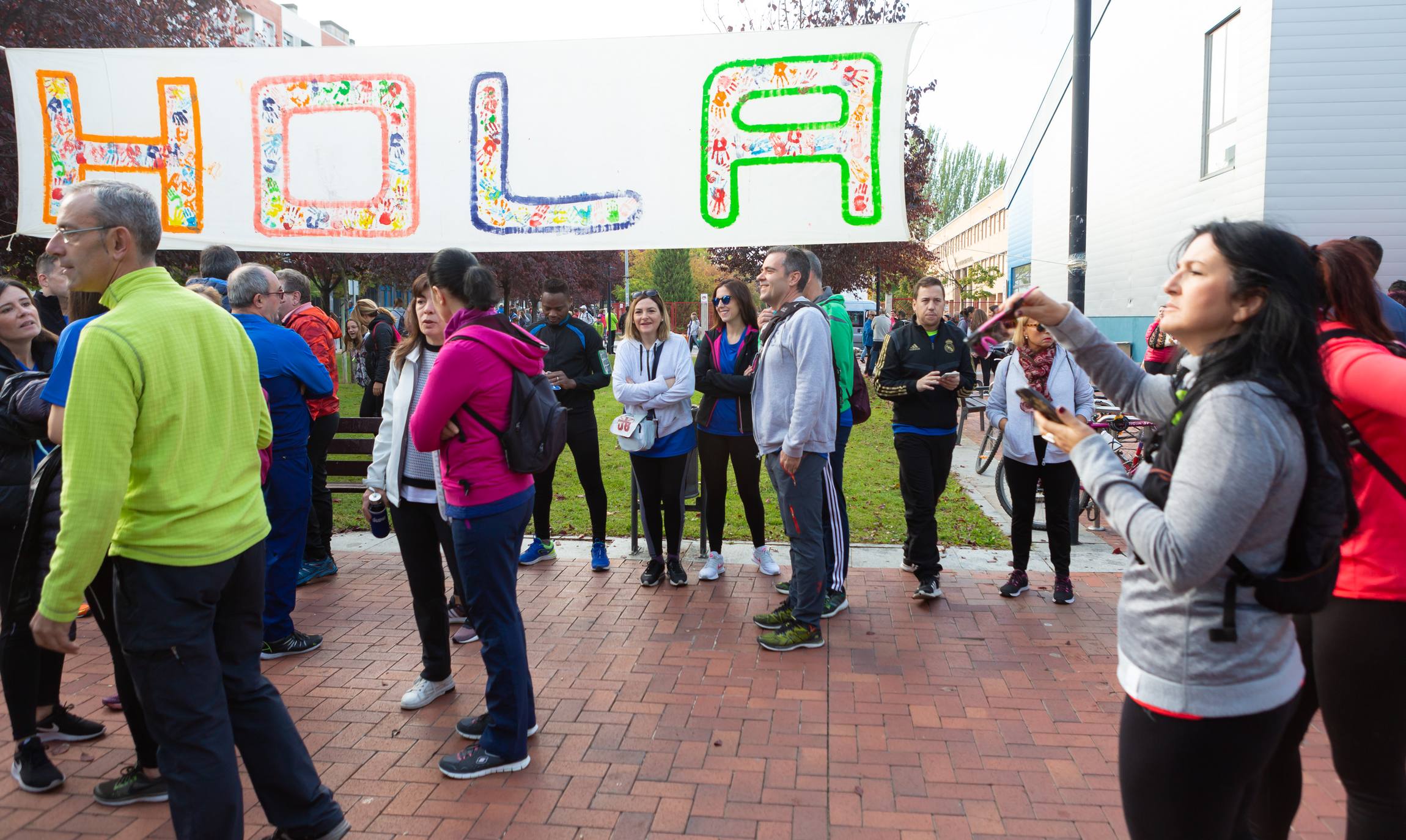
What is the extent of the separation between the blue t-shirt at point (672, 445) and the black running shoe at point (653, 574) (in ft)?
2.36

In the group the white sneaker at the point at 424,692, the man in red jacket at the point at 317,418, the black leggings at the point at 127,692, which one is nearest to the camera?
the black leggings at the point at 127,692

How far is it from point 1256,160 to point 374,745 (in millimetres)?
13872

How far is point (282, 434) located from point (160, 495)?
98.6 inches

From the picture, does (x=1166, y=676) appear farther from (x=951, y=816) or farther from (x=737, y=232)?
(x=737, y=232)

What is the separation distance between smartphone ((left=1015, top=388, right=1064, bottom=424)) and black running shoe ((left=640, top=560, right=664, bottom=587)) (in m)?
4.08

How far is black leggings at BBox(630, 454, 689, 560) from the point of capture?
577 cm

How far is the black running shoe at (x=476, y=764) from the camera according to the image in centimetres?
336

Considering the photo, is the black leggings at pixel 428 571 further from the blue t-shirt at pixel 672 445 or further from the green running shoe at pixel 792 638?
the blue t-shirt at pixel 672 445

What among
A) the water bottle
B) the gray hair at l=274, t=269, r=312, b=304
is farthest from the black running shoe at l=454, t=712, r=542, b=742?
the gray hair at l=274, t=269, r=312, b=304

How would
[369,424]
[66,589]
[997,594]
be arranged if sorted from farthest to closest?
[369,424] → [997,594] → [66,589]

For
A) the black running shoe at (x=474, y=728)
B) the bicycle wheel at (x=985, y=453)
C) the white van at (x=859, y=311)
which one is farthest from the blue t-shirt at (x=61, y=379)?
the white van at (x=859, y=311)

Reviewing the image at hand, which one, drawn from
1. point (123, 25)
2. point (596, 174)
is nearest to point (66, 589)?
point (596, 174)

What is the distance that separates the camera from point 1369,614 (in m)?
2.15

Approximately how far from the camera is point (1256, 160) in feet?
41.1
